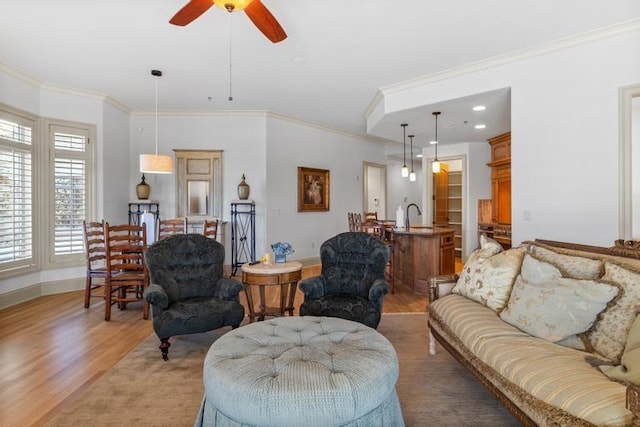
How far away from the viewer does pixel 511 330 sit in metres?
2.13

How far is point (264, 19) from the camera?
8.07 ft

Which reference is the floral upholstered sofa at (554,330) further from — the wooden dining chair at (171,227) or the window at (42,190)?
the window at (42,190)

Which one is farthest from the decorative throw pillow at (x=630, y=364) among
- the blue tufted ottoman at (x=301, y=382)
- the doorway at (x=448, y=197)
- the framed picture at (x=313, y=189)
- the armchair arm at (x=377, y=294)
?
the doorway at (x=448, y=197)

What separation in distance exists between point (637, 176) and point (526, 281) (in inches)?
77.1

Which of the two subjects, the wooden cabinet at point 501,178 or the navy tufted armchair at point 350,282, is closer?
the navy tufted armchair at point 350,282

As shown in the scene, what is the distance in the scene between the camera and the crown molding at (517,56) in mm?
3316

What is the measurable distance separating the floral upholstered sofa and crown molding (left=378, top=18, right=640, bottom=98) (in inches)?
87.3

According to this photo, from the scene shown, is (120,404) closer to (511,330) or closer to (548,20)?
(511,330)

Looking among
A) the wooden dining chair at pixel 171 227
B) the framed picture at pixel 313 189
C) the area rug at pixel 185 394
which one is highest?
the framed picture at pixel 313 189

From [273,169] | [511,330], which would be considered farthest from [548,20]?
[273,169]

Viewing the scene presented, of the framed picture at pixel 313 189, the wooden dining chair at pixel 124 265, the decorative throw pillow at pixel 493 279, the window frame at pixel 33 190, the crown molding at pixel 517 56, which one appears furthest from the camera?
the framed picture at pixel 313 189

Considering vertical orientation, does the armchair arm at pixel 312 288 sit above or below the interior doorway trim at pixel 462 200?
below

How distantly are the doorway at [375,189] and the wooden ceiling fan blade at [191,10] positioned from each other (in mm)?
6245

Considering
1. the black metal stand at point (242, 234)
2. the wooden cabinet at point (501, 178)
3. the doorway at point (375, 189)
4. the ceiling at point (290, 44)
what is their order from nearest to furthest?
the ceiling at point (290, 44) → the black metal stand at point (242, 234) → the wooden cabinet at point (501, 178) → the doorway at point (375, 189)
